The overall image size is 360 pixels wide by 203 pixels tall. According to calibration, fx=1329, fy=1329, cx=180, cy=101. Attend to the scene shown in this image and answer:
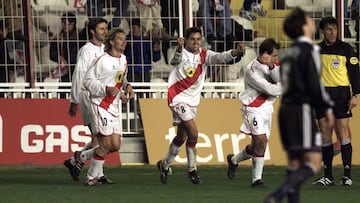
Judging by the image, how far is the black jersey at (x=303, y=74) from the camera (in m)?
11.4

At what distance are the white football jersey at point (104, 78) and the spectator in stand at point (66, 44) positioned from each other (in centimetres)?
573

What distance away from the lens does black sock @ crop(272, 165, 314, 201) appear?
1134 cm

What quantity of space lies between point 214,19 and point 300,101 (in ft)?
40.2

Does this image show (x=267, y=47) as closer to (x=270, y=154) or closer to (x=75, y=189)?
(x=75, y=189)

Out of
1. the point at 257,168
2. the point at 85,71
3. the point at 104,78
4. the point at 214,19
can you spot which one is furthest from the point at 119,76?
the point at 214,19

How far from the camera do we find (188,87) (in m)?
18.1

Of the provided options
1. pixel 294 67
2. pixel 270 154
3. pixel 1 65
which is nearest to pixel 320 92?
pixel 294 67

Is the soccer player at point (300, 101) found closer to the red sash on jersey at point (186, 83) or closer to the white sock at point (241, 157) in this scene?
the white sock at point (241, 157)

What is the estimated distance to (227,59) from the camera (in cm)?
1798

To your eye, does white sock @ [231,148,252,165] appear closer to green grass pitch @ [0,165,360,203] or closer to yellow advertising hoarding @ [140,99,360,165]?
green grass pitch @ [0,165,360,203]

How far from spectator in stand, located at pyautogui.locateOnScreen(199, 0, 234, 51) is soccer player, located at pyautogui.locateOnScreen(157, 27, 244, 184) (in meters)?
5.59

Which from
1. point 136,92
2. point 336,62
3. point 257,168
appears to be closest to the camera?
point 257,168

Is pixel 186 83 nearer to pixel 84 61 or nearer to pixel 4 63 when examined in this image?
pixel 84 61

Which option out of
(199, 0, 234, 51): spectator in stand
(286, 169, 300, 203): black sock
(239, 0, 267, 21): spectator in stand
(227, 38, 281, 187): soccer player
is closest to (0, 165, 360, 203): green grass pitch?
(227, 38, 281, 187): soccer player
